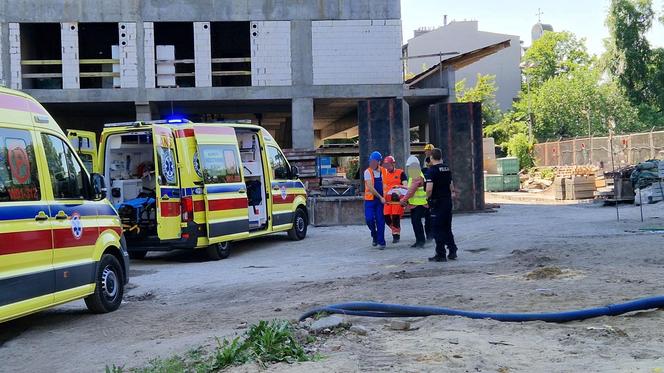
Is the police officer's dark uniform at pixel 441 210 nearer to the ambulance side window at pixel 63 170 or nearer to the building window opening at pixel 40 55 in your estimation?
the ambulance side window at pixel 63 170

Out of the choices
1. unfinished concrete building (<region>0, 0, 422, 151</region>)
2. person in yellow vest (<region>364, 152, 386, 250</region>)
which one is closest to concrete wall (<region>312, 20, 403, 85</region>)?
unfinished concrete building (<region>0, 0, 422, 151</region>)

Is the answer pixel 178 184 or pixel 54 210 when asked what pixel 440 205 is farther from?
pixel 54 210

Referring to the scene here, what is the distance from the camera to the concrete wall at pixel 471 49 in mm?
73625

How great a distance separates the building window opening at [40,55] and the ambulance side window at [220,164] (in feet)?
41.0

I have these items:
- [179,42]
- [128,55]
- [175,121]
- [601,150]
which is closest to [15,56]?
[128,55]

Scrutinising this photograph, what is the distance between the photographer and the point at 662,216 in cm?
1588

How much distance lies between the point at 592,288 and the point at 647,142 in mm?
25497

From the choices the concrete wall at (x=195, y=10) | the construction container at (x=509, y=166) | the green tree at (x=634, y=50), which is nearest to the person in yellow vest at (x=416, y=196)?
the concrete wall at (x=195, y=10)

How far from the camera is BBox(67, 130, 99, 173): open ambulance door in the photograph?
11.2 m

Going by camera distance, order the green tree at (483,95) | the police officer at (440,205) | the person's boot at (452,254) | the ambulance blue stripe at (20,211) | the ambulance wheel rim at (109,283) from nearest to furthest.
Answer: the ambulance blue stripe at (20,211)
the ambulance wheel rim at (109,283)
the police officer at (440,205)
the person's boot at (452,254)
the green tree at (483,95)

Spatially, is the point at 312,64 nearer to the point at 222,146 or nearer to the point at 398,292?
the point at 222,146

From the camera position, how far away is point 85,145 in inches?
454

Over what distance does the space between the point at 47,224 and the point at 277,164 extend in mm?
7877

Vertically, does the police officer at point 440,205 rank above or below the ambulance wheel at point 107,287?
above
